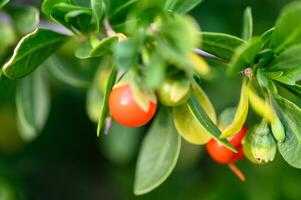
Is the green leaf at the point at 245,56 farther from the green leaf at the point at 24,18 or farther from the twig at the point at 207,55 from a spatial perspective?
the green leaf at the point at 24,18

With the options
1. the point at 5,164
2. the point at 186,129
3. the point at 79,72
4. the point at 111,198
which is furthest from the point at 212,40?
the point at 111,198

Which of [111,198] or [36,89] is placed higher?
[36,89]

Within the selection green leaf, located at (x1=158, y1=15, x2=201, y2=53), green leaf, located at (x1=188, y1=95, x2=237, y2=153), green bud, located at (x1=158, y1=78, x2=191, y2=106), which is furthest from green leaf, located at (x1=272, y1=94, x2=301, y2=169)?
green leaf, located at (x1=158, y1=15, x2=201, y2=53)

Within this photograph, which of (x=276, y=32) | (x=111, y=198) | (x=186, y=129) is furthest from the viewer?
(x=111, y=198)

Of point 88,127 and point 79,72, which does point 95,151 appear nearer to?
point 88,127

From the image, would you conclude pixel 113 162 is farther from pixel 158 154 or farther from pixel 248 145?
pixel 248 145

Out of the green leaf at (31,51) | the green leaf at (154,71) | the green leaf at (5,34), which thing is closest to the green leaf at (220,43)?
the green leaf at (154,71)
